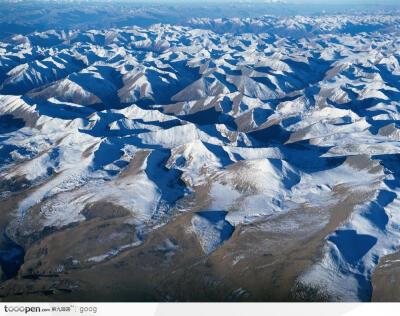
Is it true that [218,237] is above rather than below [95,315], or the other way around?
below

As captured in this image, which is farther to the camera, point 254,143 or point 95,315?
point 254,143

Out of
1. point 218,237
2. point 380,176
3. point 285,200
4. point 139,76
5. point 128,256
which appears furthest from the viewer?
point 139,76

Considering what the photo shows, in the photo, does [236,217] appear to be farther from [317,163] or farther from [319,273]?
[317,163]

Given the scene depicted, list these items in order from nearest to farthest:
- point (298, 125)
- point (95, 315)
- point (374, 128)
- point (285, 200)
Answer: point (95, 315) → point (285, 200) → point (374, 128) → point (298, 125)

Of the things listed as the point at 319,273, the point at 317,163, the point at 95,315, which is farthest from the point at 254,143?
the point at 95,315

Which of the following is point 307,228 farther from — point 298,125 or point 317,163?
point 298,125

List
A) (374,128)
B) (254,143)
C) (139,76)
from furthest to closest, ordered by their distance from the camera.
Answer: (139,76), (374,128), (254,143)

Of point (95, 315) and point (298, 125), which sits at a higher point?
point (95, 315)

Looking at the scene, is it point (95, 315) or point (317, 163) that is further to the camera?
point (317, 163)

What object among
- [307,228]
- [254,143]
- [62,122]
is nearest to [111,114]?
[62,122]
